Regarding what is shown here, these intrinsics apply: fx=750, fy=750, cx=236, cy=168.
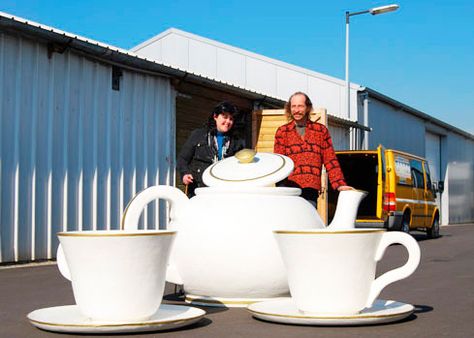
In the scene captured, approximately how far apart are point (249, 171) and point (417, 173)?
14.5 metres

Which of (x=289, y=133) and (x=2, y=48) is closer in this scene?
(x=289, y=133)

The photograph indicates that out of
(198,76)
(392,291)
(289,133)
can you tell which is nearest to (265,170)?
(289,133)

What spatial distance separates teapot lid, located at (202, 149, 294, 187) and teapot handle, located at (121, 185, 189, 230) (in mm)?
254

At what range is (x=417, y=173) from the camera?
19375mm

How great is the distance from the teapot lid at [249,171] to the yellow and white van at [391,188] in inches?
440

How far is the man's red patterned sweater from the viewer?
6422 mm

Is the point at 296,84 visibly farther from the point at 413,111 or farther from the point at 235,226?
the point at 235,226

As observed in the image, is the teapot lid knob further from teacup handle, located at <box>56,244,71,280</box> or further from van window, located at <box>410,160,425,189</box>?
van window, located at <box>410,160,425,189</box>

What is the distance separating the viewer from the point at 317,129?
21.6ft

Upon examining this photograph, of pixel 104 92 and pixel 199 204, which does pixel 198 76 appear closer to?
pixel 104 92

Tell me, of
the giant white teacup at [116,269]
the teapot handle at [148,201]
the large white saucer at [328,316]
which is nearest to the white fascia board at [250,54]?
the teapot handle at [148,201]

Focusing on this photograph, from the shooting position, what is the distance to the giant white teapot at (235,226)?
523cm

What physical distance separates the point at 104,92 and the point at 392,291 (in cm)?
766

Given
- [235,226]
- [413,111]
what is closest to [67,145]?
[235,226]
